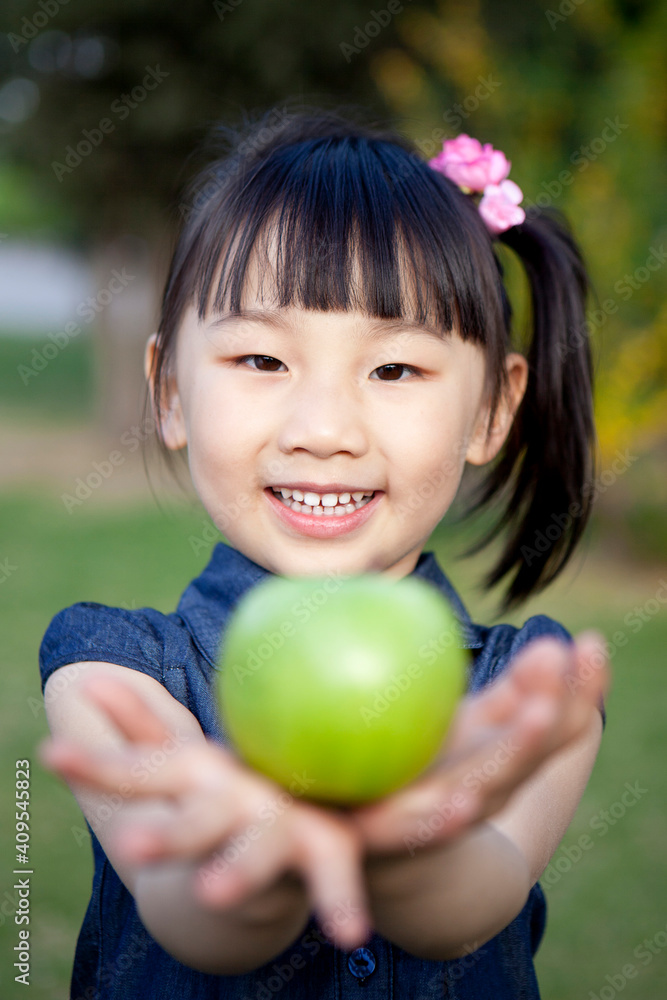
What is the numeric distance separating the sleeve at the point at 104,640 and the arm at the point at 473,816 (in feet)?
2.11

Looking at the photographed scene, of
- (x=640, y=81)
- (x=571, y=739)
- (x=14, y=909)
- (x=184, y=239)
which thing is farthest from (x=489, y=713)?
(x=640, y=81)

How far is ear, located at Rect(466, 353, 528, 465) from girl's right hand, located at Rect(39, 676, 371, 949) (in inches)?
41.0

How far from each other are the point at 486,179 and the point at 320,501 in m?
0.84

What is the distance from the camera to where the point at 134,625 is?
1642 mm

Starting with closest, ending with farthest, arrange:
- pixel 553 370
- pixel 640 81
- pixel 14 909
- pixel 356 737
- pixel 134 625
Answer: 1. pixel 356 737
2. pixel 134 625
3. pixel 553 370
4. pixel 14 909
5. pixel 640 81

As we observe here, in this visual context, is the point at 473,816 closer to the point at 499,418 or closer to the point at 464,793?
the point at 464,793

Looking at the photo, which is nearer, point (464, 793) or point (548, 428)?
point (464, 793)

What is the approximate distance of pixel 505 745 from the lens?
0.93 metres

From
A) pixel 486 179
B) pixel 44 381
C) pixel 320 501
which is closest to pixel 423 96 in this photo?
pixel 486 179

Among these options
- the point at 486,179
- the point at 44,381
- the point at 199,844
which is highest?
the point at 486,179

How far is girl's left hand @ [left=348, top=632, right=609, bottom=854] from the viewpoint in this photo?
0.92m

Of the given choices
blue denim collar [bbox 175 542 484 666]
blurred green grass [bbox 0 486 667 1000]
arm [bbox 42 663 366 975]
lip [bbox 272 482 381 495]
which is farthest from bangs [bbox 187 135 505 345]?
blurred green grass [bbox 0 486 667 1000]

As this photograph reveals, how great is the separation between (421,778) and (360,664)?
0.17 meters

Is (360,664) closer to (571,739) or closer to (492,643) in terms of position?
(571,739)
